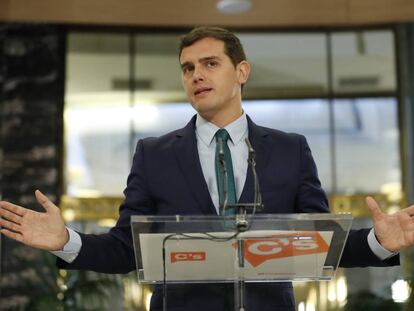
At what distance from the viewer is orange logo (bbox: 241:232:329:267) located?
254 centimetres

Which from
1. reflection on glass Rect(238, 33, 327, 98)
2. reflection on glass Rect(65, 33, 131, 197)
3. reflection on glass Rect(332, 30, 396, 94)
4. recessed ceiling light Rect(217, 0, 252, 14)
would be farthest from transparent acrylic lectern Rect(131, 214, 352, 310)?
reflection on glass Rect(332, 30, 396, 94)

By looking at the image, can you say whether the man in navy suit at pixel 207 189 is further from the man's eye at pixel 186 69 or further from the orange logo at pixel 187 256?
the orange logo at pixel 187 256

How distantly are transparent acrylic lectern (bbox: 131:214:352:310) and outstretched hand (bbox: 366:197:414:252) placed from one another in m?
0.19

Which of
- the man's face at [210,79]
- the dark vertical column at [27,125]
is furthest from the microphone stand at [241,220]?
the dark vertical column at [27,125]

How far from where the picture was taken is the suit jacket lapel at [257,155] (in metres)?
2.97

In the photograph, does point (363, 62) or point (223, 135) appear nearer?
point (223, 135)

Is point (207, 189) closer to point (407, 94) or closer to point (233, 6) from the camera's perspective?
point (233, 6)

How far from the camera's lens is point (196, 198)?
9.96ft

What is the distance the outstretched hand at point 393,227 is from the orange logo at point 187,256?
58 cm

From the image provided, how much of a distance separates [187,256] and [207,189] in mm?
515

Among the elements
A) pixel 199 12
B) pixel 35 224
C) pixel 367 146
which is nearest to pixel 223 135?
pixel 35 224

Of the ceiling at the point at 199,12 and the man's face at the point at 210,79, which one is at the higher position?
the ceiling at the point at 199,12

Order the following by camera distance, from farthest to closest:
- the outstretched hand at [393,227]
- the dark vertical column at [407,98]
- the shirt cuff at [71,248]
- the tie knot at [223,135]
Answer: the dark vertical column at [407,98], the tie knot at [223,135], the shirt cuff at [71,248], the outstretched hand at [393,227]

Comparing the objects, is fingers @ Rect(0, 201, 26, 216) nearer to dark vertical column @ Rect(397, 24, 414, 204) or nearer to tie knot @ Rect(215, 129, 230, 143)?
tie knot @ Rect(215, 129, 230, 143)
